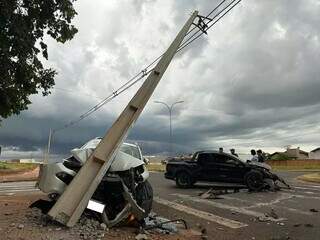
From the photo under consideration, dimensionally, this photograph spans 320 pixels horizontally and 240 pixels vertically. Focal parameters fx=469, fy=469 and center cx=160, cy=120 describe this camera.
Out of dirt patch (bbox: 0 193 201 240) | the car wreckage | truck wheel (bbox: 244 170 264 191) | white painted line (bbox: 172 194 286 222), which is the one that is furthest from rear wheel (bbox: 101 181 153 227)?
truck wheel (bbox: 244 170 264 191)

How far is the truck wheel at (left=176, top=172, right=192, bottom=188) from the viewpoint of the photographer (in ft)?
66.6

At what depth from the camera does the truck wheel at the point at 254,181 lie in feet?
61.0

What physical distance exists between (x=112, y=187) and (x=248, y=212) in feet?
15.4

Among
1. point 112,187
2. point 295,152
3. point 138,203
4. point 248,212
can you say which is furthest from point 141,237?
point 295,152

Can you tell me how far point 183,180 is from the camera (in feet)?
67.1

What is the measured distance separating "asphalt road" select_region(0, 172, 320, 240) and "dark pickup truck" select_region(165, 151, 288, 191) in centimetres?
66

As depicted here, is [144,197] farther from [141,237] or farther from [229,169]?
[229,169]

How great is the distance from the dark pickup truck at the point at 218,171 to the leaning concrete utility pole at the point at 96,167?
764cm

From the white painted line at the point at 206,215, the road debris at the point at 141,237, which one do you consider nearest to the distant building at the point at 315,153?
the white painted line at the point at 206,215

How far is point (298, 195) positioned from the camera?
17.0 meters

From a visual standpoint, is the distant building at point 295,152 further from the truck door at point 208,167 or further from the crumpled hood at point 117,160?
the crumpled hood at point 117,160

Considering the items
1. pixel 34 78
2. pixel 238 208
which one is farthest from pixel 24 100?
pixel 238 208

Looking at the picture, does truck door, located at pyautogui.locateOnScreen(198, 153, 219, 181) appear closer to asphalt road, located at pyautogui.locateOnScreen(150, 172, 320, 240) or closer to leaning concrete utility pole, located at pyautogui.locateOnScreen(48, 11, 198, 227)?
asphalt road, located at pyautogui.locateOnScreen(150, 172, 320, 240)

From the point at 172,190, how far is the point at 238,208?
5.80 m
